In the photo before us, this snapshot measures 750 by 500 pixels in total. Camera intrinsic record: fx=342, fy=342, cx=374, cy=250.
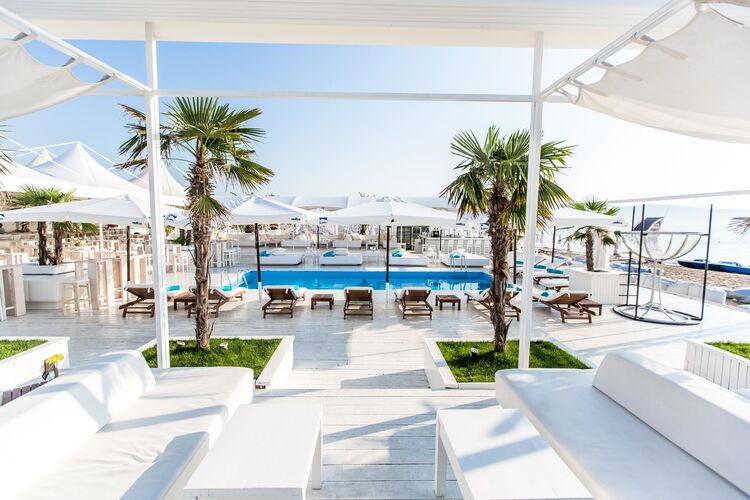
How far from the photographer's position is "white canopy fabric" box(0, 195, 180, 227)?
7305 millimetres

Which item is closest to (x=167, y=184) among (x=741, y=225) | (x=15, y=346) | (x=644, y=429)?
(x=15, y=346)

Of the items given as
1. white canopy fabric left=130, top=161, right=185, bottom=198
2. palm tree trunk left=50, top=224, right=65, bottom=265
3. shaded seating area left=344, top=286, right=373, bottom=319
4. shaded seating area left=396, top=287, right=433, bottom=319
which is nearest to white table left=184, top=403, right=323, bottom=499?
shaded seating area left=344, top=286, right=373, bottom=319

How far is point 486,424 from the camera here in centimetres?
222

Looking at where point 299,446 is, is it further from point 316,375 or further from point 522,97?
point 522,97

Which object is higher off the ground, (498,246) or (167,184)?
(167,184)

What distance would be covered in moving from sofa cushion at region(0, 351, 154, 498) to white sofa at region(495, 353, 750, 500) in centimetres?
307

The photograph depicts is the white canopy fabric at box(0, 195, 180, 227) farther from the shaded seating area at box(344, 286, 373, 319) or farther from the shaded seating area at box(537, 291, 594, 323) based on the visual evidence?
the shaded seating area at box(537, 291, 594, 323)

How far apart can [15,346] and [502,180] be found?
23.0ft

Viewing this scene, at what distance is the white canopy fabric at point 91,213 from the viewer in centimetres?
730

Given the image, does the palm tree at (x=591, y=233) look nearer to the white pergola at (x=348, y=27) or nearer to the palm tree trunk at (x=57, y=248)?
the white pergola at (x=348, y=27)

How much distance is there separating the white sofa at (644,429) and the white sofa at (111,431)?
239 cm

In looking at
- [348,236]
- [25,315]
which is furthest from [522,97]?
[348,236]

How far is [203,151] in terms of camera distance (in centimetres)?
416

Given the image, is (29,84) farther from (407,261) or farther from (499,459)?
(407,261)
